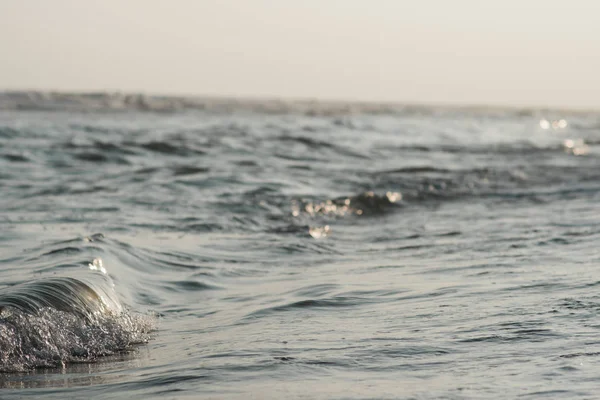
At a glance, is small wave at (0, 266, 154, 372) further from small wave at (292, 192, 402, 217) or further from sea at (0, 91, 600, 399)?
small wave at (292, 192, 402, 217)

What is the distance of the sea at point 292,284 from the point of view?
417 cm

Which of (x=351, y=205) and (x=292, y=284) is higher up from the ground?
(x=351, y=205)

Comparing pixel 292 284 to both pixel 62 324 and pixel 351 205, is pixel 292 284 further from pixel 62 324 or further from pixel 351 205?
pixel 351 205

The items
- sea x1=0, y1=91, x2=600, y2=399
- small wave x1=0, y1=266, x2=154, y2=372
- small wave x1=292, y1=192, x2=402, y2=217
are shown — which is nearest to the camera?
sea x1=0, y1=91, x2=600, y2=399

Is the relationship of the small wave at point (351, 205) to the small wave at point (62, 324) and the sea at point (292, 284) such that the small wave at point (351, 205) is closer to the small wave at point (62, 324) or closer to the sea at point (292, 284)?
the sea at point (292, 284)

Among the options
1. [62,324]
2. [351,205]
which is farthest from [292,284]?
[351,205]

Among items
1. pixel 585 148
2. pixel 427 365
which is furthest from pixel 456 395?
pixel 585 148

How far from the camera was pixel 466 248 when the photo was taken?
8336 mm

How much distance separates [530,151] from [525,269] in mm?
17842

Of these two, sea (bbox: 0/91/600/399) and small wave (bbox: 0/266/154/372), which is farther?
small wave (bbox: 0/266/154/372)

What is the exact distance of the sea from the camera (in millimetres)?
4168

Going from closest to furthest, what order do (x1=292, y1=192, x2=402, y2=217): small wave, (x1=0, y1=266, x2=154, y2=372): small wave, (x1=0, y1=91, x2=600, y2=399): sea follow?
(x1=0, y1=91, x2=600, y2=399): sea < (x1=0, y1=266, x2=154, y2=372): small wave < (x1=292, y1=192, x2=402, y2=217): small wave

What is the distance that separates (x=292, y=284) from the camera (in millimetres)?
6879

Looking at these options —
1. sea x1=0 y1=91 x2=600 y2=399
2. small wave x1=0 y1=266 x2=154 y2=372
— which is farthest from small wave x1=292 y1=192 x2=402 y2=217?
small wave x1=0 y1=266 x2=154 y2=372
